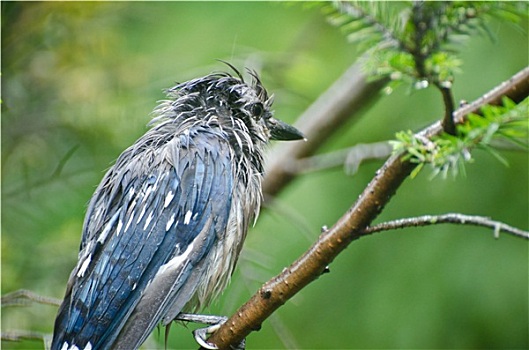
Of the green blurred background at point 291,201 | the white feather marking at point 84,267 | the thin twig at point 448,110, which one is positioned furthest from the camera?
the green blurred background at point 291,201

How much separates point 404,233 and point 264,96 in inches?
38.3

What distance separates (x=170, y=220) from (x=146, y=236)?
0.26 feet

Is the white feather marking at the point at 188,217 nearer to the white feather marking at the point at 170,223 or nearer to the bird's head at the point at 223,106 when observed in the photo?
the white feather marking at the point at 170,223

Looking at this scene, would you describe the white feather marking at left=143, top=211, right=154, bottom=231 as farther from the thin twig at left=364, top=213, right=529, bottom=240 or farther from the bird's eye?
the thin twig at left=364, top=213, right=529, bottom=240

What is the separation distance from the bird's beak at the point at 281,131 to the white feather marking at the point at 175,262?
522mm

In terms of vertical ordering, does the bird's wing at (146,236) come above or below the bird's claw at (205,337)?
above

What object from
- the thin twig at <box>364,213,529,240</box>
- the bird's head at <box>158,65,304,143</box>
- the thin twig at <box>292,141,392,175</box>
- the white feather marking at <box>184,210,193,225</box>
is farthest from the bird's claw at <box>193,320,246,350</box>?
the thin twig at <box>292,141,392,175</box>

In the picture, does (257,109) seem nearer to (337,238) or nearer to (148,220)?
(148,220)

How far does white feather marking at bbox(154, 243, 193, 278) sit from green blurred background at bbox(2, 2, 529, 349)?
60cm

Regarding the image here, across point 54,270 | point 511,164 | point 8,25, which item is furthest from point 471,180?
point 8,25

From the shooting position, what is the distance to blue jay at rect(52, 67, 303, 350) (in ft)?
6.86

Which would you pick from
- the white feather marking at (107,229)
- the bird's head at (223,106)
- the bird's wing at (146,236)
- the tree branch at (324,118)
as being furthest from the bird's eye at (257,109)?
the tree branch at (324,118)

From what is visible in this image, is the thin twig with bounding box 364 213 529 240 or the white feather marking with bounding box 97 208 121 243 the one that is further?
the white feather marking with bounding box 97 208 121 243

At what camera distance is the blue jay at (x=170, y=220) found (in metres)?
2.09
